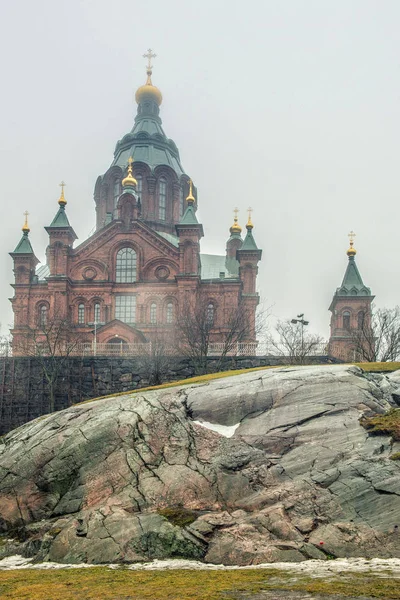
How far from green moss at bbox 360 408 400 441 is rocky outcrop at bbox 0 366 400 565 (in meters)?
0.23

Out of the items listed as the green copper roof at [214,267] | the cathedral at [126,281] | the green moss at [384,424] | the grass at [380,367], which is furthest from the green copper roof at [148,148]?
the green moss at [384,424]

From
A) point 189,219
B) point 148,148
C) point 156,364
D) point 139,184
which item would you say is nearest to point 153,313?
point 189,219

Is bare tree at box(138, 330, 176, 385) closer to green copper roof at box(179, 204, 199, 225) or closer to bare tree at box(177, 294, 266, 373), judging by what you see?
bare tree at box(177, 294, 266, 373)

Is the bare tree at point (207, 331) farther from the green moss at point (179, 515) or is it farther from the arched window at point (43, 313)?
the green moss at point (179, 515)

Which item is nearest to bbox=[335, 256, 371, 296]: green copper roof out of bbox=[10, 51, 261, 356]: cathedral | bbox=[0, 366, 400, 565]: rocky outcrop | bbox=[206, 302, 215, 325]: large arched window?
bbox=[10, 51, 261, 356]: cathedral

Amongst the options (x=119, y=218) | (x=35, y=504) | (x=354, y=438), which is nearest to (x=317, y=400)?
(x=354, y=438)

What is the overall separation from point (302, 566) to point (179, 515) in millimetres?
3856

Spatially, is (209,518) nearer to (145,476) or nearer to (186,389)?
(145,476)

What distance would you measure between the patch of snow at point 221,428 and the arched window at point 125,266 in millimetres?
33953

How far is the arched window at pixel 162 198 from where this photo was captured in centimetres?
6343

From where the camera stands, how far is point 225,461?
20.0 m

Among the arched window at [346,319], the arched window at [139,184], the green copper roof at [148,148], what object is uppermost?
the green copper roof at [148,148]

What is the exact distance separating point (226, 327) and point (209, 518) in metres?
35.1

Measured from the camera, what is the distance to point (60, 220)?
183 ft
